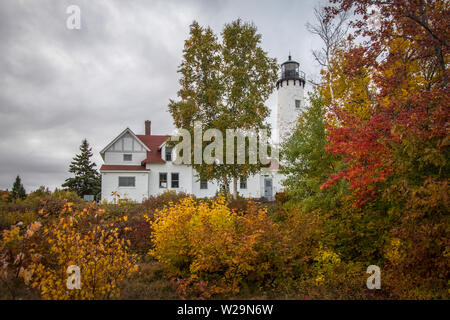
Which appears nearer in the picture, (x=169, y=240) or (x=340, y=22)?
(x=169, y=240)

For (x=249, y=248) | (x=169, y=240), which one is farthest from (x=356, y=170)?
(x=169, y=240)

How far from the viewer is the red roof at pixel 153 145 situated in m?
25.6

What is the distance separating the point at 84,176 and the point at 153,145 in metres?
11.6

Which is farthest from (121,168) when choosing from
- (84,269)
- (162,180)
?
(84,269)

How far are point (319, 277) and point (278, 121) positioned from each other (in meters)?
24.5

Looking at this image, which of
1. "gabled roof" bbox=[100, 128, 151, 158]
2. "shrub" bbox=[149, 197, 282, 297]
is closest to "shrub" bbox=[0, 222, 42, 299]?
"shrub" bbox=[149, 197, 282, 297]

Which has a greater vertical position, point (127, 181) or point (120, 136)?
point (120, 136)

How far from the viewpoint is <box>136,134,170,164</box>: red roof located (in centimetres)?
2558

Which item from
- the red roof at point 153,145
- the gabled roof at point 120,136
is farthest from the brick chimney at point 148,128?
the gabled roof at point 120,136

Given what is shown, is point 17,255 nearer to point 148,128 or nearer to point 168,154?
point 168,154

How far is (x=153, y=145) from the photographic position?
27.6 m

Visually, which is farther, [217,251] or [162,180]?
[162,180]
